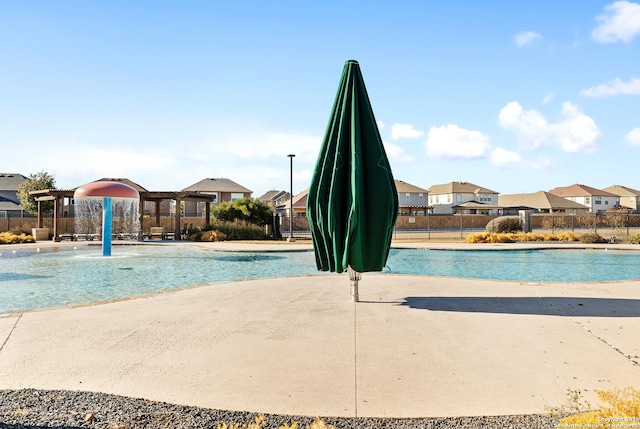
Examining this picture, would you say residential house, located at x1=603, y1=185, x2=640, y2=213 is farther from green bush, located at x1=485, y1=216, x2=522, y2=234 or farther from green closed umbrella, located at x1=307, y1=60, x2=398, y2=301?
green closed umbrella, located at x1=307, y1=60, x2=398, y2=301

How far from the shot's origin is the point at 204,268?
1489cm

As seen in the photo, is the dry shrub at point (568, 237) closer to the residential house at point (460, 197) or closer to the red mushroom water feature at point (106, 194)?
the red mushroom water feature at point (106, 194)

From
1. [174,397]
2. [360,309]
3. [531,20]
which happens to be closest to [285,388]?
[174,397]

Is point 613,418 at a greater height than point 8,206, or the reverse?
point 8,206

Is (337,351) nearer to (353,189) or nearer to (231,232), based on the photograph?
(353,189)

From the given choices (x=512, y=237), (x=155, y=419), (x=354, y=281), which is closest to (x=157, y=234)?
(x=512, y=237)

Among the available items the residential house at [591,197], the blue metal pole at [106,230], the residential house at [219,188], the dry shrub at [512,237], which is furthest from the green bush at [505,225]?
the residential house at [591,197]

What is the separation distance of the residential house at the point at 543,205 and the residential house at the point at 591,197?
24.3 ft

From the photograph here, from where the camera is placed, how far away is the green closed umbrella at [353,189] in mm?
6473

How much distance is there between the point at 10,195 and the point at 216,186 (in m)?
22.0

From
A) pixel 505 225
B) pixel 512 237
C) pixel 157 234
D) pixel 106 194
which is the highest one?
pixel 106 194

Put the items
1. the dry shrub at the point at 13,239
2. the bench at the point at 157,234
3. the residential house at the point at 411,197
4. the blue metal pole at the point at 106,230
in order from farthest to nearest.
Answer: the residential house at the point at 411,197
the bench at the point at 157,234
the dry shrub at the point at 13,239
the blue metal pole at the point at 106,230

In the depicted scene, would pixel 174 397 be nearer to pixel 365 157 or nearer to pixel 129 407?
pixel 129 407

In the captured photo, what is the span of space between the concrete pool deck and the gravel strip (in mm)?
133
